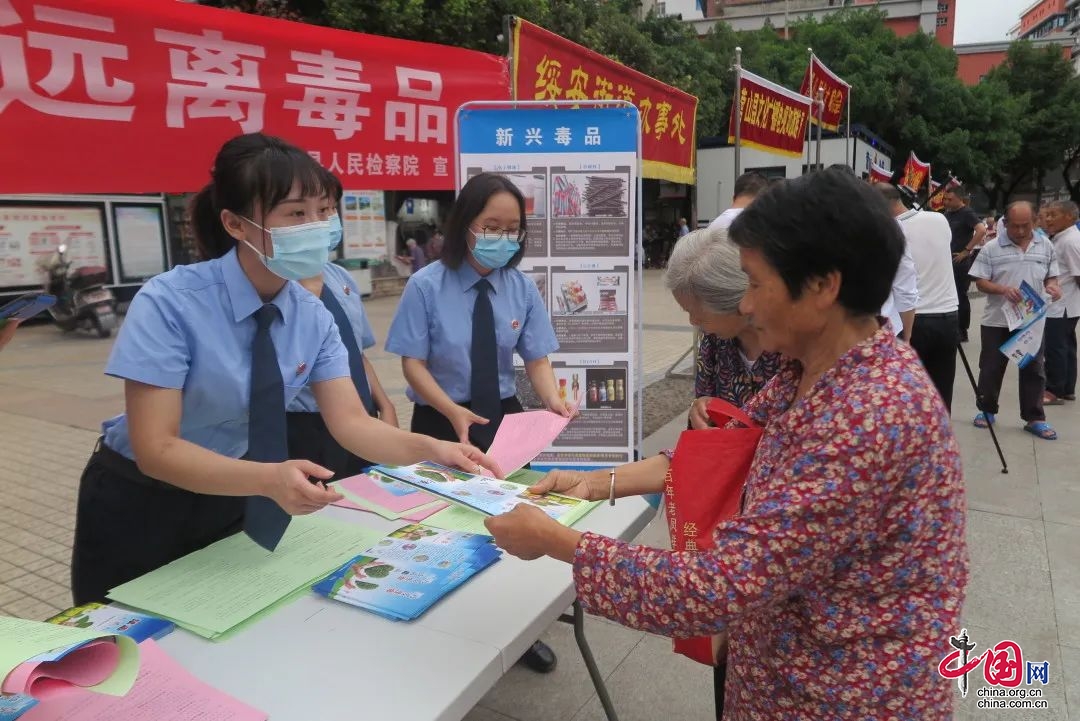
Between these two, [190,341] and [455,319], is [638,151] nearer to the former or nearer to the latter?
[455,319]

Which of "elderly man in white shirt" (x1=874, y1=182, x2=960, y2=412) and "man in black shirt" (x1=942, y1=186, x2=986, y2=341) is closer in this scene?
"elderly man in white shirt" (x1=874, y1=182, x2=960, y2=412)

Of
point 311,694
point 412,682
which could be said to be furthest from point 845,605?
point 311,694

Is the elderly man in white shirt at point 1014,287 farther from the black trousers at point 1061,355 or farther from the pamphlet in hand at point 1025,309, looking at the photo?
the black trousers at point 1061,355

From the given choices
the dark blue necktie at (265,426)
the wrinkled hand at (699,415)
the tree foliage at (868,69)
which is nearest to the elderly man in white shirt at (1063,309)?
the wrinkled hand at (699,415)

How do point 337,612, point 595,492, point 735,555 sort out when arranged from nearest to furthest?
point 735,555 → point 337,612 → point 595,492

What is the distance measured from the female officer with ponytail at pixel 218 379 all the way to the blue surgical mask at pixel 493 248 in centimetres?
74

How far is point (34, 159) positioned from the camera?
1759 millimetres

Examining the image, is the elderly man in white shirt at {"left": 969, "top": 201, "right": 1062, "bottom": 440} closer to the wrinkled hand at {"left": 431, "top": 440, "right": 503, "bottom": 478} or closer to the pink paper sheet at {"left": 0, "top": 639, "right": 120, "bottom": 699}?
the wrinkled hand at {"left": 431, "top": 440, "right": 503, "bottom": 478}

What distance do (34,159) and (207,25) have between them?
62 centimetres

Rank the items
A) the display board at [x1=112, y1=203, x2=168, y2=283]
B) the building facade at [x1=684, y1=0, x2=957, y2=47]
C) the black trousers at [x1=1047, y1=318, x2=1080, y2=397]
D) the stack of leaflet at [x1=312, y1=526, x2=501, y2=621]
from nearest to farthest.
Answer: the stack of leaflet at [x1=312, y1=526, x2=501, y2=621] < the black trousers at [x1=1047, y1=318, x2=1080, y2=397] < the display board at [x1=112, y1=203, x2=168, y2=283] < the building facade at [x1=684, y1=0, x2=957, y2=47]

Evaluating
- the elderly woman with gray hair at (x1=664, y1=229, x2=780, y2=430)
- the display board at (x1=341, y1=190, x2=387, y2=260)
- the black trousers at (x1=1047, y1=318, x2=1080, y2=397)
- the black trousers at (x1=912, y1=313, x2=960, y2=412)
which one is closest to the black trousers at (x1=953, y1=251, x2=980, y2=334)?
the black trousers at (x1=1047, y1=318, x2=1080, y2=397)

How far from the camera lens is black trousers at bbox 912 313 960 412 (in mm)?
4125

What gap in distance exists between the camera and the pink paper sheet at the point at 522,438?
1.54m

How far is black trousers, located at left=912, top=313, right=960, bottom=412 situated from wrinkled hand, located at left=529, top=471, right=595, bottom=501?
3327 mm
